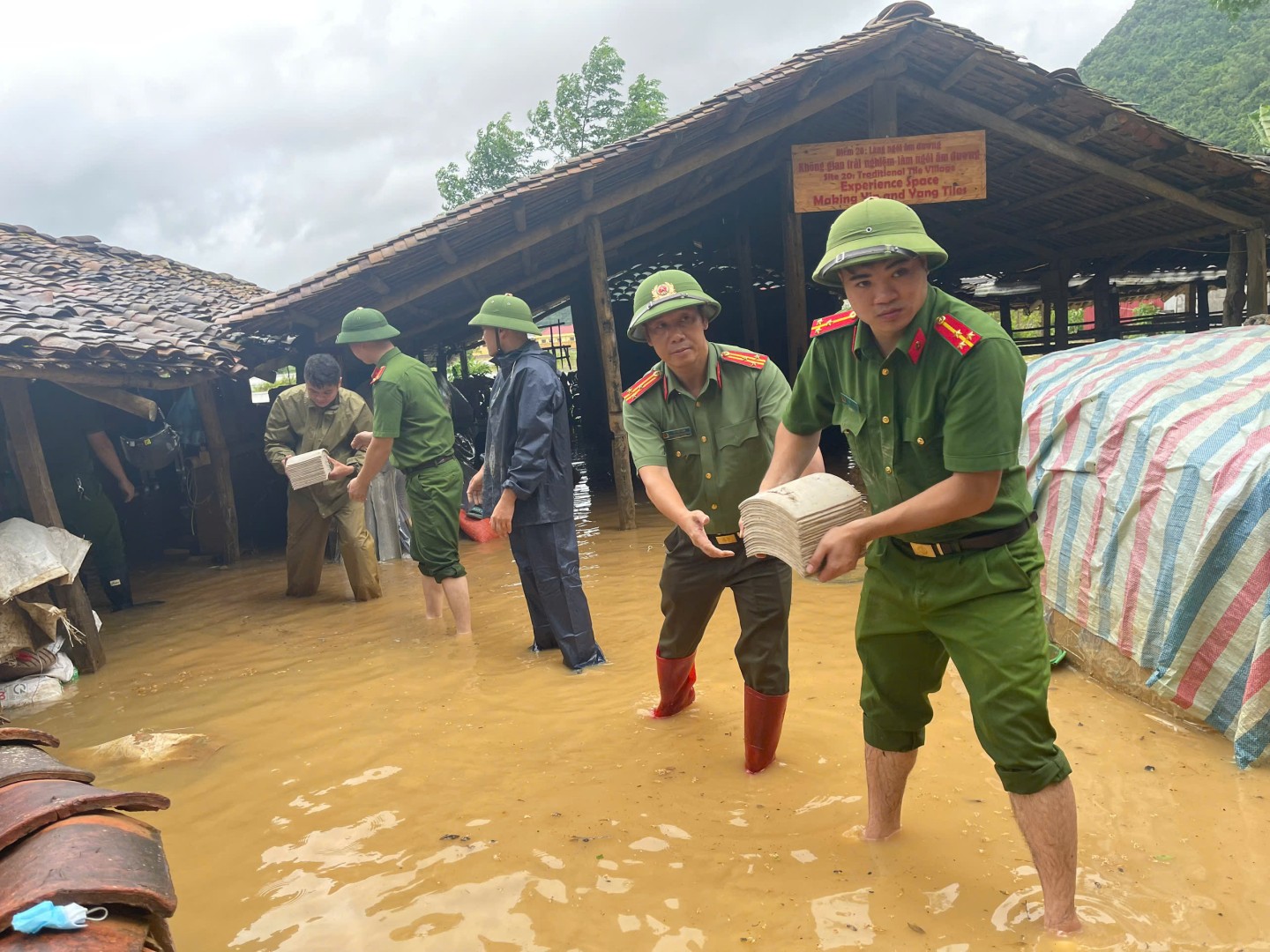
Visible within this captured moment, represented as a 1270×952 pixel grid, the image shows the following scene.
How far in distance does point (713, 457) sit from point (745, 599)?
567 mm

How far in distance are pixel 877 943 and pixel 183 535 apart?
10.3 metres

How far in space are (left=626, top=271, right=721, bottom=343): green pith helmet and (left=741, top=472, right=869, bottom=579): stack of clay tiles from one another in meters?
0.95

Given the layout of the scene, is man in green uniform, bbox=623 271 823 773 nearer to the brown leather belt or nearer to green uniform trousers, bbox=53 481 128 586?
the brown leather belt

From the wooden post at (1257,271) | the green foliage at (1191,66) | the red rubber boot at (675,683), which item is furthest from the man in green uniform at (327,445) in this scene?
the green foliage at (1191,66)

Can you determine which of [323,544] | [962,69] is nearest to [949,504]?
[323,544]

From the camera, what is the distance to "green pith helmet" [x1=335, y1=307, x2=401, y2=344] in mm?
5551

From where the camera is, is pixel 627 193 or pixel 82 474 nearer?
pixel 82 474

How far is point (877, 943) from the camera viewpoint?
236 cm

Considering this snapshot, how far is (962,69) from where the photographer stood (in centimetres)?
812

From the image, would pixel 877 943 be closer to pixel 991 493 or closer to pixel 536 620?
pixel 991 493

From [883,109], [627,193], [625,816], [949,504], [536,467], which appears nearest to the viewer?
[949,504]

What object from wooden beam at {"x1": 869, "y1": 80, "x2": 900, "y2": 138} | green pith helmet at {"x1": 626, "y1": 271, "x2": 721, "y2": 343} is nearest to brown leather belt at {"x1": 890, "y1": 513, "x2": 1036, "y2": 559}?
green pith helmet at {"x1": 626, "y1": 271, "x2": 721, "y2": 343}

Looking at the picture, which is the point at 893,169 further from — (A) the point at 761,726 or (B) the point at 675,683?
(A) the point at 761,726

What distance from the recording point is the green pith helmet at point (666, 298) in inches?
128
